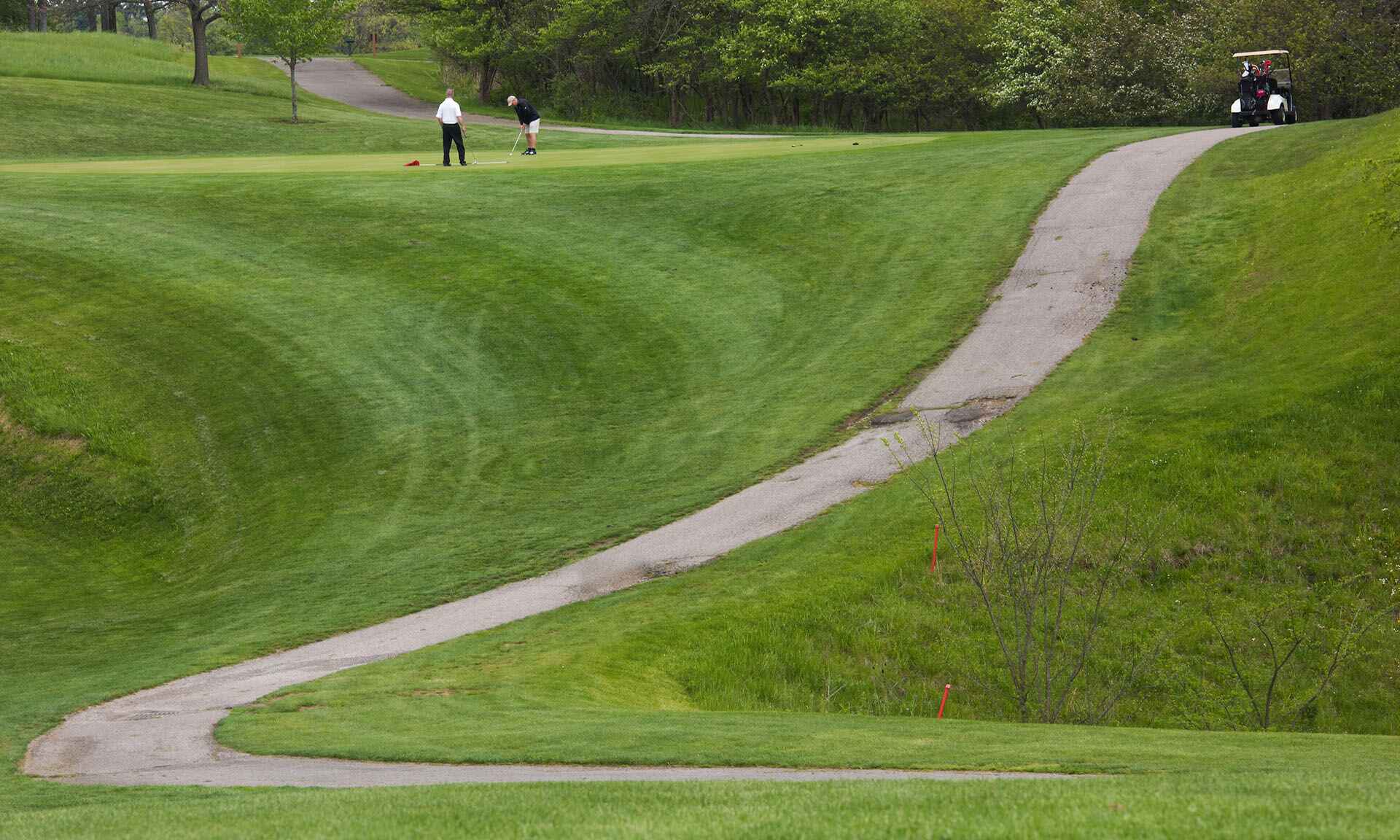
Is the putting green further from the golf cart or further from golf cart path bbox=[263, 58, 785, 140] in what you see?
golf cart path bbox=[263, 58, 785, 140]

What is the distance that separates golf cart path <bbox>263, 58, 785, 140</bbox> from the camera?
5897 centimetres

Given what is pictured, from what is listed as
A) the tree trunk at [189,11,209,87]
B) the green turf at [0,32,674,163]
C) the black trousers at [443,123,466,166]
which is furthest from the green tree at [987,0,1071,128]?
the tree trunk at [189,11,209,87]

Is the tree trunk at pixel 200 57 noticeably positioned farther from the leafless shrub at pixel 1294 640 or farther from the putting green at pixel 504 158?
the leafless shrub at pixel 1294 640

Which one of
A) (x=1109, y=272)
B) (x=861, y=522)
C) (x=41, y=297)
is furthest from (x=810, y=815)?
(x=41, y=297)

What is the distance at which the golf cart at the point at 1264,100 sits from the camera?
4056cm

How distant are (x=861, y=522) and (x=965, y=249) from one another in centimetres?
1172

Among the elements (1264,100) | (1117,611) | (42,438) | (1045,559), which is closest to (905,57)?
(1264,100)

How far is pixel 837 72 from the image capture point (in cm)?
6234

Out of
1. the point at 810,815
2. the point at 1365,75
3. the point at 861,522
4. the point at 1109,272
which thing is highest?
the point at 1365,75

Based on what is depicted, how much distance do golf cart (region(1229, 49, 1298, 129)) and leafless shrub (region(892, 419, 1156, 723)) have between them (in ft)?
79.2

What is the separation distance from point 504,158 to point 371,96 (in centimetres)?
3818

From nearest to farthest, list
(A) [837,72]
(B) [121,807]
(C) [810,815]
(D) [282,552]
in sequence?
1. (C) [810,815]
2. (B) [121,807]
3. (D) [282,552]
4. (A) [837,72]

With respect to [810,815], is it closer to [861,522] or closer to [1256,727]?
Answer: [1256,727]

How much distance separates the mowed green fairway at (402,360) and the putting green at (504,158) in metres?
0.45
